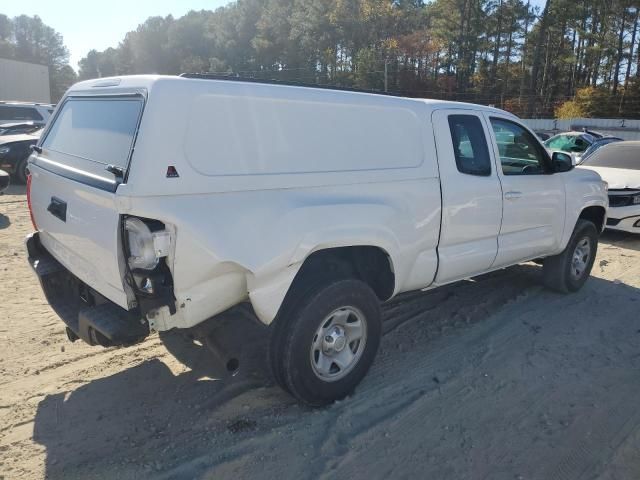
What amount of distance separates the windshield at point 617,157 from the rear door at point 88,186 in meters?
9.13

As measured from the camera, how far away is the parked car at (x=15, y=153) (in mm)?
11773

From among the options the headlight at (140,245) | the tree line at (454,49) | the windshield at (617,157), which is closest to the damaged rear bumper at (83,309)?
the headlight at (140,245)

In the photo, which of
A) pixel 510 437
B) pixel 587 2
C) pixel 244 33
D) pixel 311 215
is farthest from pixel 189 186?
pixel 244 33

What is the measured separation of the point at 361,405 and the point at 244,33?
88087 mm

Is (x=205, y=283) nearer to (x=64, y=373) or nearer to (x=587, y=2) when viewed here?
(x=64, y=373)

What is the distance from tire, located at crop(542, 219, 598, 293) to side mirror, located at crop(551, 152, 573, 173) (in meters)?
0.91

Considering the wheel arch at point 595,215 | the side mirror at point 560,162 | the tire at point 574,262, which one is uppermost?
the side mirror at point 560,162

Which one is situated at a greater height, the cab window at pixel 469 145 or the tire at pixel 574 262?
the cab window at pixel 469 145

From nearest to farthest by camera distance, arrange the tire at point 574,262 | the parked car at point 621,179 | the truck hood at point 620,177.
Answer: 1. the tire at point 574,262
2. the parked car at point 621,179
3. the truck hood at point 620,177

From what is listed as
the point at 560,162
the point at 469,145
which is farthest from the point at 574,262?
the point at 469,145

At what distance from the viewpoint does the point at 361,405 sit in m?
3.49

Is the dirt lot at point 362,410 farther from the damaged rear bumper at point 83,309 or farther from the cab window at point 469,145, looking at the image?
the cab window at point 469,145

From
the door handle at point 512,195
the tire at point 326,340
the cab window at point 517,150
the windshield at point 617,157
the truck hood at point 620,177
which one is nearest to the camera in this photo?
the tire at point 326,340

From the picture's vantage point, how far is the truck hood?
842 centimetres
